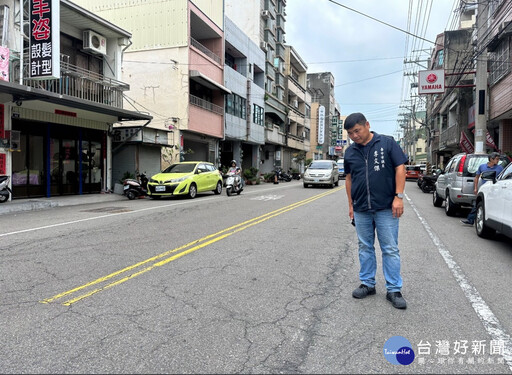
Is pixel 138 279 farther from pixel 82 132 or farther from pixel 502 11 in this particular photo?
pixel 502 11

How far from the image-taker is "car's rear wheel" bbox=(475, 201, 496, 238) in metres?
7.67

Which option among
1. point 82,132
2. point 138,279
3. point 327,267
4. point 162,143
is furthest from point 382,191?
point 162,143

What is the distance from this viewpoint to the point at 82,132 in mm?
17219

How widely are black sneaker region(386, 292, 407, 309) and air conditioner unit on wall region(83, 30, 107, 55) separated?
16589mm

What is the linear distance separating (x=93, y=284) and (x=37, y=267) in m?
1.25

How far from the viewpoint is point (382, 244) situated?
3.98m

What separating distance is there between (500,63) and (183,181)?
17.5 meters

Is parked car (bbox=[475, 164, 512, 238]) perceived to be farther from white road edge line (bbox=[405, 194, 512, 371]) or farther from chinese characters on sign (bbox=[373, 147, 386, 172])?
chinese characters on sign (bbox=[373, 147, 386, 172])

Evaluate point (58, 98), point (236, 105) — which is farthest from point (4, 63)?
point (236, 105)

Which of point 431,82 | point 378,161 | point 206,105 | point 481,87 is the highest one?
point 431,82

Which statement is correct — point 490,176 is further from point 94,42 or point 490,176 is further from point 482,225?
point 94,42

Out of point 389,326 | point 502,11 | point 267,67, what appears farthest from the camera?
point 267,67

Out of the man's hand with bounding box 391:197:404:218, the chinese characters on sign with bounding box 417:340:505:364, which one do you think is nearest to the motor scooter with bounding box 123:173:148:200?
the man's hand with bounding box 391:197:404:218

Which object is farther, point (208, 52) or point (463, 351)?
point (208, 52)
